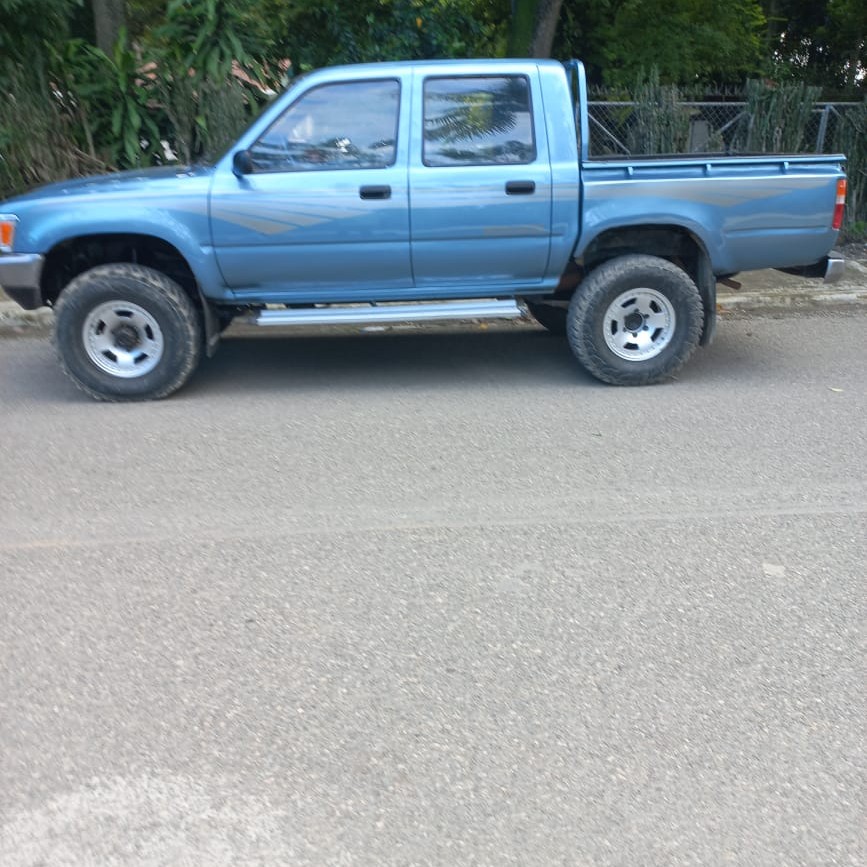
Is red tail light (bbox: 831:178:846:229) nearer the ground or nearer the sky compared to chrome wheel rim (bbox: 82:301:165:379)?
nearer the sky

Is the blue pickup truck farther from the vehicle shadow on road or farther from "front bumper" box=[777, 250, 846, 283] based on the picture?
the vehicle shadow on road

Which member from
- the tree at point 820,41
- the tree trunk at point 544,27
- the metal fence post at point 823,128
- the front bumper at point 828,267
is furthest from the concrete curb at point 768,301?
the tree at point 820,41

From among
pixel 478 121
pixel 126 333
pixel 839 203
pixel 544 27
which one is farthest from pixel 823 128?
pixel 126 333

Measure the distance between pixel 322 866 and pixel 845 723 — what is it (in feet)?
5.70

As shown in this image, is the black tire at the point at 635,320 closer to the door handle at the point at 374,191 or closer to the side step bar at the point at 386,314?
the side step bar at the point at 386,314

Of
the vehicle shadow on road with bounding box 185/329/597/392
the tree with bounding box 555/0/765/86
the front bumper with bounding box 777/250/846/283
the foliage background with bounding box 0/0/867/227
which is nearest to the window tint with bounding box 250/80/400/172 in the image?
the vehicle shadow on road with bounding box 185/329/597/392

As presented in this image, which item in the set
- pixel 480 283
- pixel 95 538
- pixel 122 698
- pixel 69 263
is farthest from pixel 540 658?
pixel 69 263

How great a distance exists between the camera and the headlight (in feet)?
21.3

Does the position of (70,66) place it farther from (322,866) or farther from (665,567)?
(322,866)

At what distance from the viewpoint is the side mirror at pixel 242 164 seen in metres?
6.39

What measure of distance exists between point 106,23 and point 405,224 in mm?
7364

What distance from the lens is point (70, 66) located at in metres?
11.2

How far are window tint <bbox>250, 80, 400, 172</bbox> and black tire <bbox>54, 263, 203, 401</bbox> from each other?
1.08m

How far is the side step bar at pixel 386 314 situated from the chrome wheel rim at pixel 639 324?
2.20 ft
